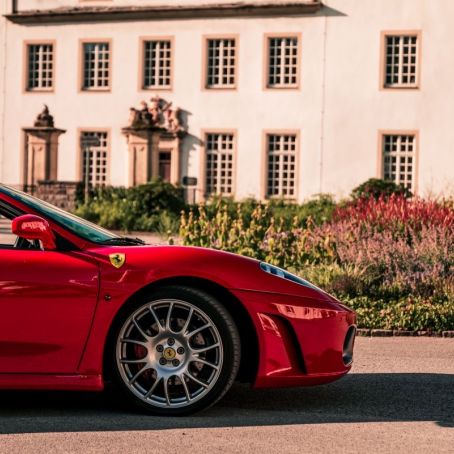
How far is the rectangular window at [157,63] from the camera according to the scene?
140 feet

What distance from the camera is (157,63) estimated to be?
42.8m

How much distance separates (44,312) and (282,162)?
35014 mm

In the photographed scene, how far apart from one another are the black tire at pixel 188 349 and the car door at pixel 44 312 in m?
0.20

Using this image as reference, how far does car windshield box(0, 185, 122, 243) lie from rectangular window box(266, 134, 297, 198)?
3415 cm

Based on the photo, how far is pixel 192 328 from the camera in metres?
6.62

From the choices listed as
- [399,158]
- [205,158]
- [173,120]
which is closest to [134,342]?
[399,158]

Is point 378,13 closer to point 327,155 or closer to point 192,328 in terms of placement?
point 327,155

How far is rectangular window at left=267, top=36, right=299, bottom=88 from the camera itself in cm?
4112

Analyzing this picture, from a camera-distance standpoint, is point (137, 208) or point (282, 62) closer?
point (137, 208)

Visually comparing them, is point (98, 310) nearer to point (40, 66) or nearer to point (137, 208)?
point (137, 208)

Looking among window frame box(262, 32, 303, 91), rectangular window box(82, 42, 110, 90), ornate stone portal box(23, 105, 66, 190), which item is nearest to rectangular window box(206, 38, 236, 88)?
window frame box(262, 32, 303, 91)

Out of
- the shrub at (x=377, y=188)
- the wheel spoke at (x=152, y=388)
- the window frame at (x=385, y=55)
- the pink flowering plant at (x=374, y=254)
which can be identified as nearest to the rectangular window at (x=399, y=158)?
the window frame at (x=385, y=55)

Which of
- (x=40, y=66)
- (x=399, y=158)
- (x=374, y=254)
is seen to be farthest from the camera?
(x=40, y=66)

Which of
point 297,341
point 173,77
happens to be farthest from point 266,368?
point 173,77
